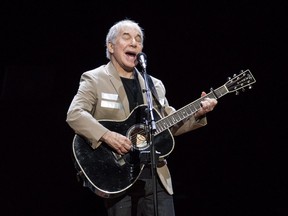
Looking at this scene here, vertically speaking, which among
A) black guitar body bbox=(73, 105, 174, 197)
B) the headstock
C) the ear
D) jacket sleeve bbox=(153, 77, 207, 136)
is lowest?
black guitar body bbox=(73, 105, 174, 197)

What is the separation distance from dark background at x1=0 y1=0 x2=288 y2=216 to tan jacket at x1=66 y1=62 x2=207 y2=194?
6.14 ft

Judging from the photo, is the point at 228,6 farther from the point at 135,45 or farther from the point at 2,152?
the point at 2,152

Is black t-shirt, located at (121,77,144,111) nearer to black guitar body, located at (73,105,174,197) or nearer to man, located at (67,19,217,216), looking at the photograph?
man, located at (67,19,217,216)

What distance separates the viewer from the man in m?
2.46

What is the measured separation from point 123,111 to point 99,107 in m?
0.16

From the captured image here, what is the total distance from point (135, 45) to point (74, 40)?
6.76 feet

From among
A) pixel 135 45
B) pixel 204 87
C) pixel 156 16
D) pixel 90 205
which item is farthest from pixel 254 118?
pixel 135 45

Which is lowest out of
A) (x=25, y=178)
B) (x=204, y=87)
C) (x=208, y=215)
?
(x=208, y=215)

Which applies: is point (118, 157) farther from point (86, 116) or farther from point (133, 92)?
point (133, 92)

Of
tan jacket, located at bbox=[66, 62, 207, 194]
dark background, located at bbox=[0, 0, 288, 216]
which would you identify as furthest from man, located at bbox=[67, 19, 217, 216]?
dark background, located at bbox=[0, 0, 288, 216]

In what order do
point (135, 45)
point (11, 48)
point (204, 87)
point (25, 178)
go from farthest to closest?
1. point (204, 87)
2. point (11, 48)
3. point (25, 178)
4. point (135, 45)

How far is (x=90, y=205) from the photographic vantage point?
4.38 meters

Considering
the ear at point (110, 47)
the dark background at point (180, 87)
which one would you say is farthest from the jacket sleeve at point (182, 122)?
the dark background at point (180, 87)

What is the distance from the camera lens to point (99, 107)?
2613 mm
